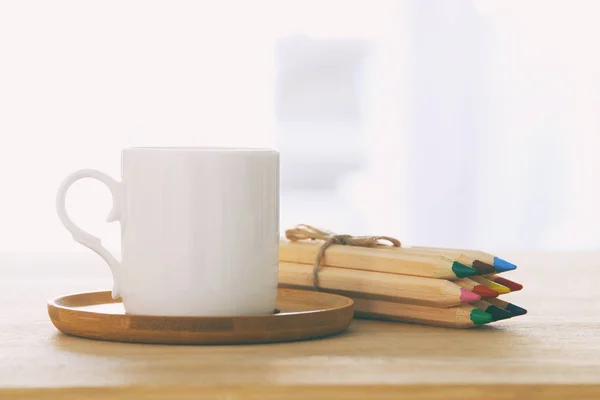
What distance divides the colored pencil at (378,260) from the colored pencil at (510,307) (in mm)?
30

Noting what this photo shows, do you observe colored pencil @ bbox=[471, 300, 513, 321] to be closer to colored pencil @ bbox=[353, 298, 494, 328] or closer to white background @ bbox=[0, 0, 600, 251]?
colored pencil @ bbox=[353, 298, 494, 328]

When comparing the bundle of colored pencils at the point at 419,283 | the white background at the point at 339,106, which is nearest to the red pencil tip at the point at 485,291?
the bundle of colored pencils at the point at 419,283

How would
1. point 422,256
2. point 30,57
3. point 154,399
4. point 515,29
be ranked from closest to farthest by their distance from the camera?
point 154,399 < point 422,256 < point 30,57 < point 515,29

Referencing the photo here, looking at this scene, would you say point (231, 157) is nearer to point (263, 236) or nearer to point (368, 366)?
point (263, 236)

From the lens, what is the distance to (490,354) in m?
0.67

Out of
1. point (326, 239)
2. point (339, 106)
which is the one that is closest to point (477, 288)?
point (326, 239)

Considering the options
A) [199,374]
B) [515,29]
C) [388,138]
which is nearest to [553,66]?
[515,29]

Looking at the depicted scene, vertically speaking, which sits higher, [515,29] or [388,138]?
[515,29]

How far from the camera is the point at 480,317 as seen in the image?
767mm

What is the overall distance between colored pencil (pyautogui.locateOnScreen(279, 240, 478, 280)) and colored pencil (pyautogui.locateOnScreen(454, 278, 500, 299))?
1cm

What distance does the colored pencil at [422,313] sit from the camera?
77cm

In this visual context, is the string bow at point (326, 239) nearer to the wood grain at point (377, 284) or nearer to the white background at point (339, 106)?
the wood grain at point (377, 284)

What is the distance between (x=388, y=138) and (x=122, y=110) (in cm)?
99

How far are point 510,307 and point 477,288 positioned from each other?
1.3 inches
